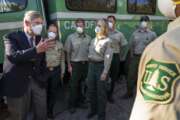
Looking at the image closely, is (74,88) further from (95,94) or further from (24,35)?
(24,35)

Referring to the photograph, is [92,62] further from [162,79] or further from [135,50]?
[162,79]

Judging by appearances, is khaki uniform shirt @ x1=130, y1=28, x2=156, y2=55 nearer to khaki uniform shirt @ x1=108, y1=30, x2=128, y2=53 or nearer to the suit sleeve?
khaki uniform shirt @ x1=108, y1=30, x2=128, y2=53

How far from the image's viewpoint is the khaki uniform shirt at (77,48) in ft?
21.5

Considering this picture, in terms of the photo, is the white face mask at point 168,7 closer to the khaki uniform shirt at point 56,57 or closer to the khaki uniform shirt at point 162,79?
the khaki uniform shirt at point 162,79

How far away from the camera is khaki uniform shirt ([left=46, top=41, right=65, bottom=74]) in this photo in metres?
6.16

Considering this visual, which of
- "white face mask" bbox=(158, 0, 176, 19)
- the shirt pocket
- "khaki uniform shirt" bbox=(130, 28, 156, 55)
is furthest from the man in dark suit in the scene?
"khaki uniform shirt" bbox=(130, 28, 156, 55)

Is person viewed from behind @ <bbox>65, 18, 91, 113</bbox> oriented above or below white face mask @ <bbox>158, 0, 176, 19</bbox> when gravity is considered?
below

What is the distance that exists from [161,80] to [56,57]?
4.93m

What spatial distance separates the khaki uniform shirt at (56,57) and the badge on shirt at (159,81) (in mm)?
4788

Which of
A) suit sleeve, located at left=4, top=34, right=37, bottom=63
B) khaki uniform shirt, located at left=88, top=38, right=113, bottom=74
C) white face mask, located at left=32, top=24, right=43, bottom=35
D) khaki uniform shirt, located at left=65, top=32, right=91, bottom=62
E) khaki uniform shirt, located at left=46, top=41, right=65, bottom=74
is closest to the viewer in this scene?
suit sleeve, located at left=4, top=34, right=37, bottom=63

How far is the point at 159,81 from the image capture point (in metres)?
1.36

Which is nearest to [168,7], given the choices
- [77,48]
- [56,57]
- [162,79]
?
[162,79]

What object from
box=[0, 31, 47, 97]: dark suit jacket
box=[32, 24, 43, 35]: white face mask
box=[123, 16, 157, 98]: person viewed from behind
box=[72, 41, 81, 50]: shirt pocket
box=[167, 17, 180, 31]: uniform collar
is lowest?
box=[123, 16, 157, 98]: person viewed from behind

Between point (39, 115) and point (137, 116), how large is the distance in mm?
3464
